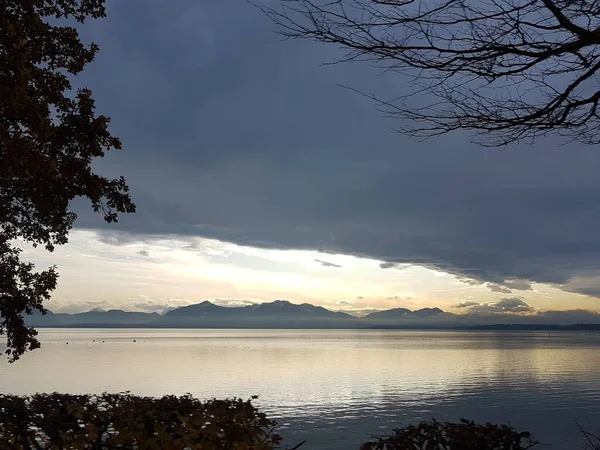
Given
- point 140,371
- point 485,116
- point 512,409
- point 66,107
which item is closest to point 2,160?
point 66,107

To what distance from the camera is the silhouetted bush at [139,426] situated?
5590 millimetres

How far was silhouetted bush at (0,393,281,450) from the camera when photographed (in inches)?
220

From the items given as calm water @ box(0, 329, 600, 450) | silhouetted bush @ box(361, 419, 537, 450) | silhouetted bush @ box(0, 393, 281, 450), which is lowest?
calm water @ box(0, 329, 600, 450)

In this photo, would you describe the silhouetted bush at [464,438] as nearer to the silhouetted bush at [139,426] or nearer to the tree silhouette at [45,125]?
the silhouetted bush at [139,426]

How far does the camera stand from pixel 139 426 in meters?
5.64

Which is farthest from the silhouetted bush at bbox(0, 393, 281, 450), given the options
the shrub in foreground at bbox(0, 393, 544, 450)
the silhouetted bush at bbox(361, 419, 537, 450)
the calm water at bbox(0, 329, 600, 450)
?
the calm water at bbox(0, 329, 600, 450)

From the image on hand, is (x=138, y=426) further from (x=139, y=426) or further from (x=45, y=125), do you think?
(x=45, y=125)

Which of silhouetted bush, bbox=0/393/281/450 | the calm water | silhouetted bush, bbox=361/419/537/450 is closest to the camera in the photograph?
silhouetted bush, bbox=0/393/281/450

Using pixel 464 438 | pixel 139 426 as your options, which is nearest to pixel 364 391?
pixel 464 438

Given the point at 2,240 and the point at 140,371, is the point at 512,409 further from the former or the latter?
the point at 140,371

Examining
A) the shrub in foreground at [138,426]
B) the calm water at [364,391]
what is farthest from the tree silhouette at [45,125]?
the calm water at [364,391]

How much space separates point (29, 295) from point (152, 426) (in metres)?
13.2

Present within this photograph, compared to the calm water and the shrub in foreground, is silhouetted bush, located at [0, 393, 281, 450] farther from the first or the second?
the calm water

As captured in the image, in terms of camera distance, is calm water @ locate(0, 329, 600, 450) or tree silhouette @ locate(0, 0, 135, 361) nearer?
tree silhouette @ locate(0, 0, 135, 361)
